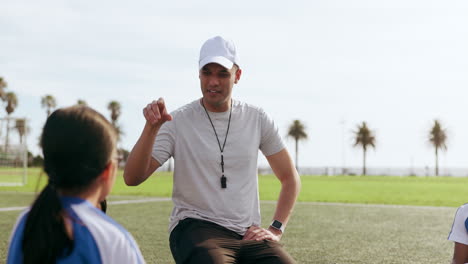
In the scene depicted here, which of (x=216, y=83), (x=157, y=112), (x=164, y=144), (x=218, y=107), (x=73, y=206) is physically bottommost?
(x=73, y=206)

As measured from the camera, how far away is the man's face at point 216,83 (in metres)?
3.34

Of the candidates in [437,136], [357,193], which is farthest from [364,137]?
[357,193]

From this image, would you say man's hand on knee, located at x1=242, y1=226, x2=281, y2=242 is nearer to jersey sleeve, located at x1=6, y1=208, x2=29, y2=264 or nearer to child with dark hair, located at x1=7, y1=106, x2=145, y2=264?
child with dark hair, located at x1=7, y1=106, x2=145, y2=264

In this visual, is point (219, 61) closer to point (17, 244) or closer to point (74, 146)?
point (74, 146)

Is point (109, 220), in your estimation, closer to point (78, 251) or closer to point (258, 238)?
point (78, 251)

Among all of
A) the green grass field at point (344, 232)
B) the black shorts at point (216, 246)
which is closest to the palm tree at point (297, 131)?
the green grass field at point (344, 232)

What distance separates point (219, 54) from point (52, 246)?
187 cm

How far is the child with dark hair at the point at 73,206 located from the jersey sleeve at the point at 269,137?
72.2 inches

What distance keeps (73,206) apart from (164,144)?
161cm

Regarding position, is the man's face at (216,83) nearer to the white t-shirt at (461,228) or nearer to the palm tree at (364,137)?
the white t-shirt at (461,228)

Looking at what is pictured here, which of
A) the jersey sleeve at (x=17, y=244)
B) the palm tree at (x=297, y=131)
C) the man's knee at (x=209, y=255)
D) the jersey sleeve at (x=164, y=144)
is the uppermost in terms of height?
the palm tree at (x=297, y=131)

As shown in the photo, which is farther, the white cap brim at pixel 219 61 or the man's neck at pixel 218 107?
the man's neck at pixel 218 107

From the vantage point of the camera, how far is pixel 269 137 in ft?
11.8

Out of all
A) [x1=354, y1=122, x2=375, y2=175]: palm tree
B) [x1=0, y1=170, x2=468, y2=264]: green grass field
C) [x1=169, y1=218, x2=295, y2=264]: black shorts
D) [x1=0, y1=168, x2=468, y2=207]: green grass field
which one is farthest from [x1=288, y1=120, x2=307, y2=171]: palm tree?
[x1=169, y1=218, x2=295, y2=264]: black shorts
